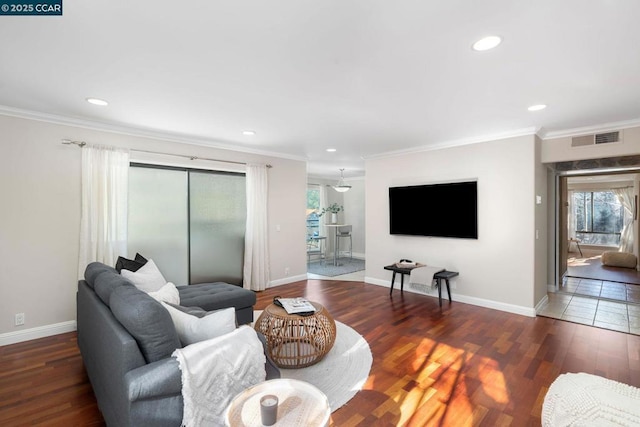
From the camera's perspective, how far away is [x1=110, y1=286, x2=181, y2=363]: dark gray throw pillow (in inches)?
63.2

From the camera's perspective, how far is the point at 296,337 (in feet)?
9.12

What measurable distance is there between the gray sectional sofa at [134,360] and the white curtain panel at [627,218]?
1017cm

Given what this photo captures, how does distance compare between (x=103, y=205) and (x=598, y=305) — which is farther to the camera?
(x=598, y=305)

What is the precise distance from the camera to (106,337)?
1.81 meters

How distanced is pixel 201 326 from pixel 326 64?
1.98 metres

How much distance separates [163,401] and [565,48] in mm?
3164

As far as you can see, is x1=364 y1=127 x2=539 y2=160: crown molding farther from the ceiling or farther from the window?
the window

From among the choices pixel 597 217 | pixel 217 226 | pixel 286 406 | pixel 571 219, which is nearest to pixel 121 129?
pixel 217 226

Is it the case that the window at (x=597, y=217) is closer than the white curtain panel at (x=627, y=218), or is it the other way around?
the white curtain panel at (x=627, y=218)

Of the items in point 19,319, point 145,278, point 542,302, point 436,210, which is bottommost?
point 542,302

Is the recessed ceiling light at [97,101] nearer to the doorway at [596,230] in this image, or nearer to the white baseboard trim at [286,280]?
the white baseboard trim at [286,280]

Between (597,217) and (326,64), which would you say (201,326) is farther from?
(597,217)

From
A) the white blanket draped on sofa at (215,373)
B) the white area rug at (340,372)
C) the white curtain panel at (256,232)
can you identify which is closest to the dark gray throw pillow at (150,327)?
the white blanket draped on sofa at (215,373)

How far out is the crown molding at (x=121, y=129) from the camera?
3368mm
